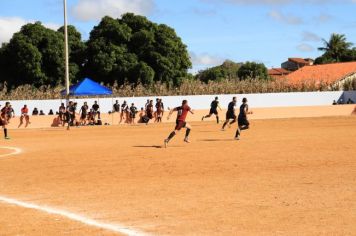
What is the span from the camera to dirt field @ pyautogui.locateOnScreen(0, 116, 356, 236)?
9.86 m

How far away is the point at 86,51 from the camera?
72875 mm

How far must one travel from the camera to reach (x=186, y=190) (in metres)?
13.5

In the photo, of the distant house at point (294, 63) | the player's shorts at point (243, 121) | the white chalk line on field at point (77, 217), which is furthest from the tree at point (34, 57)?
the distant house at point (294, 63)

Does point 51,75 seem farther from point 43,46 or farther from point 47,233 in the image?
point 47,233

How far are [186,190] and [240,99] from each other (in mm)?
47280

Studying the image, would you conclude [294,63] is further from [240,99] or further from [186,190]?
[186,190]

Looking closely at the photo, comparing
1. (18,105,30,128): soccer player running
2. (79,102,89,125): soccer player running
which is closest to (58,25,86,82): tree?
(79,102,89,125): soccer player running

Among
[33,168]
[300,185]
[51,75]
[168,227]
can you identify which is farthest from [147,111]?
[168,227]

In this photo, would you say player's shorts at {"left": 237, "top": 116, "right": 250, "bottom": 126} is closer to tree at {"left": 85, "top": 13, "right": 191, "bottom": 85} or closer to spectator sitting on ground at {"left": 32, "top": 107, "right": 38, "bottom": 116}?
spectator sitting on ground at {"left": 32, "top": 107, "right": 38, "bottom": 116}

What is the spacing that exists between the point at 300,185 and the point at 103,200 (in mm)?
3922

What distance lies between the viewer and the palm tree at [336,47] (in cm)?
12531

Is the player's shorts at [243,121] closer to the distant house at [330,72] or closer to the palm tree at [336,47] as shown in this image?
the distant house at [330,72]

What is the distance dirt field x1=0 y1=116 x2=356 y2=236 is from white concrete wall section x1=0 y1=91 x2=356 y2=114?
28836 millimetres

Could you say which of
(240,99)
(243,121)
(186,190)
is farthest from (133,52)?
(186,190)
